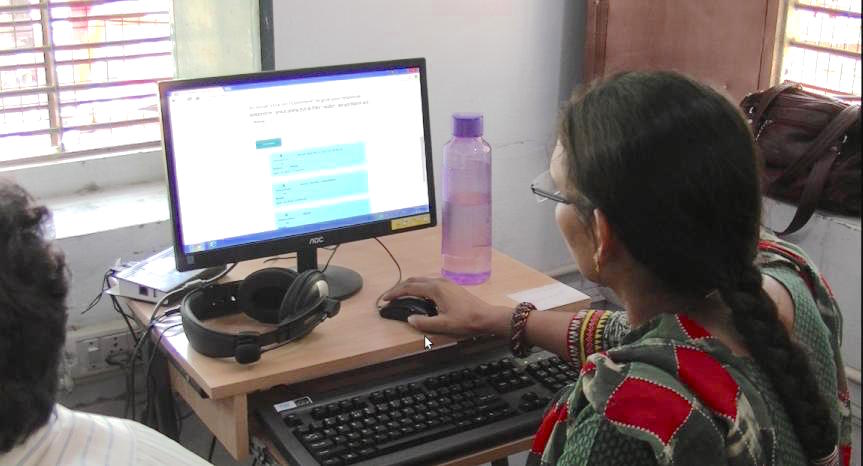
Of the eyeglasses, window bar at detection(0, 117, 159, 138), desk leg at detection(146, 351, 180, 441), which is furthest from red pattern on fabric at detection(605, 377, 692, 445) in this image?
window bar at detection(0, 117, 159, 138)

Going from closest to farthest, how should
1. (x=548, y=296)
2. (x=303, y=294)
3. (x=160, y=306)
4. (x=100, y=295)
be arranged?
(x=303, y=294) < (x=160, y=306) < (x=548, y=296) < (x=100, y=295)

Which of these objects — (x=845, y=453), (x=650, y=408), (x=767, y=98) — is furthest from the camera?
(x=767, y=98)

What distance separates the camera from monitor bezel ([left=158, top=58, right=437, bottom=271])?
169cm

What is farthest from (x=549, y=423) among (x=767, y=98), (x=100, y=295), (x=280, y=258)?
(x=767, y=98)

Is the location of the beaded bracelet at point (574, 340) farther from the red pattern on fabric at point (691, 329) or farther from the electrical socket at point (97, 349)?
the electrical socket at point (97, 349)

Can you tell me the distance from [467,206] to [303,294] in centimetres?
42

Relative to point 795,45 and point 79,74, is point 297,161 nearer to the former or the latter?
point 79,74

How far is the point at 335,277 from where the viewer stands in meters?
1.92

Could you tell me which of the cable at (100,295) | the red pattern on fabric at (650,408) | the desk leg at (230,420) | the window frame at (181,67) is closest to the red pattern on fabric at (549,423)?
the red pattern on fabric at (650,408)

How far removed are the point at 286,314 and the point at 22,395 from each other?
67cm

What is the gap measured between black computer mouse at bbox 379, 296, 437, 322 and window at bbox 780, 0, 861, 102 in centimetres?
141

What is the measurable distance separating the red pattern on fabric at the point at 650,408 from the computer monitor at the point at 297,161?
89 cm

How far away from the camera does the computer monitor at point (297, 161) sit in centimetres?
172

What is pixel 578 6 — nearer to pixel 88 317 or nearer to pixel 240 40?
pixel 240 40
